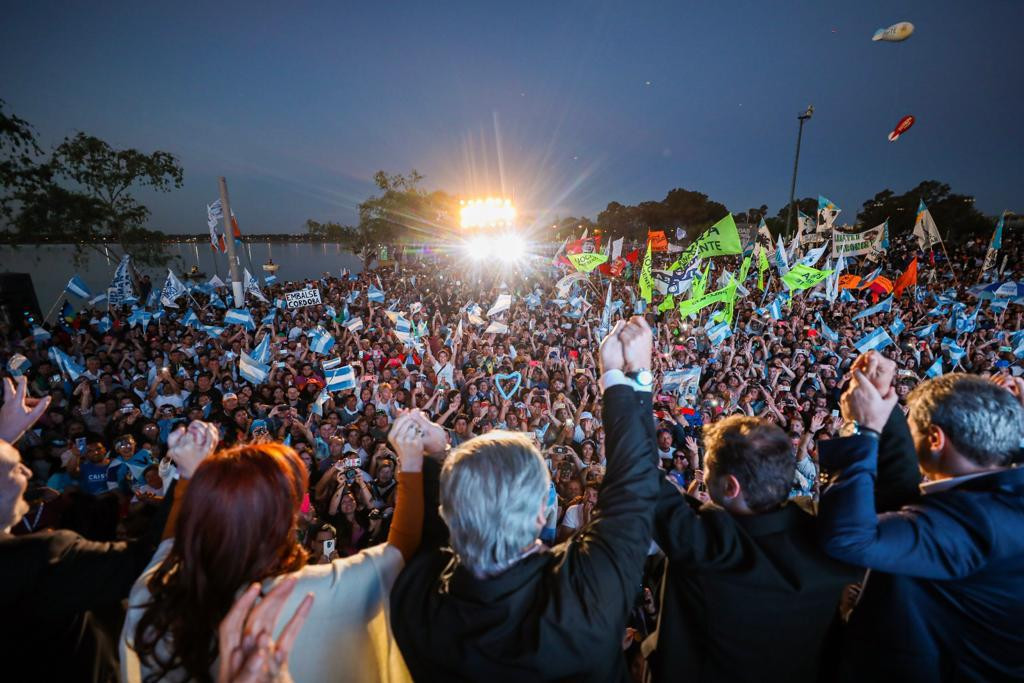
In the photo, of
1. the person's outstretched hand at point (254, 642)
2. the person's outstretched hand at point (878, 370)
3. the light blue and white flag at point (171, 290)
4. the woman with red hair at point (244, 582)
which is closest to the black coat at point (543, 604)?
the woman with red hair at point (244, 582)

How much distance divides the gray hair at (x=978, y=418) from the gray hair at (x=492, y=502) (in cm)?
135

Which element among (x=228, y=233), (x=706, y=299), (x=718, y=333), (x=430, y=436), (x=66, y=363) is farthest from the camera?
(x=228, y=233)

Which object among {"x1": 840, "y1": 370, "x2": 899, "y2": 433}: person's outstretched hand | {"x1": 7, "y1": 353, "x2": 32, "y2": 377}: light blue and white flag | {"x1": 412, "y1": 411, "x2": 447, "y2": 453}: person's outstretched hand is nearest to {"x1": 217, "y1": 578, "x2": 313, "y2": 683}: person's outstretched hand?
{"x1": 412, "y1": 411, "x2": 447, "y2": 453}: person's outstretched hand

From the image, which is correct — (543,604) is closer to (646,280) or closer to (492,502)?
(492,502)

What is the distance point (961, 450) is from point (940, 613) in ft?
1.81

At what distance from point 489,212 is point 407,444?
3817 centimetres

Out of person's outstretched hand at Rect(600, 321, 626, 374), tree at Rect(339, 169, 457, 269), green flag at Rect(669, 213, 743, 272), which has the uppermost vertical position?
tree at Rect(339, 169, 457, 269)

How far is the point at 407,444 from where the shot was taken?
1.69 m

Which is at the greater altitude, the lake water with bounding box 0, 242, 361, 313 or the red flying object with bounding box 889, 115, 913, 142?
the red flying object with bounding box 889, 115, 913, 142

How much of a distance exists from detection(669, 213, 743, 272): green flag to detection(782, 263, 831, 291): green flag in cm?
137

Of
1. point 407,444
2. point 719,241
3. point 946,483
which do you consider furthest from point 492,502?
point 719,241

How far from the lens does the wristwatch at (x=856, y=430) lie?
142 cm

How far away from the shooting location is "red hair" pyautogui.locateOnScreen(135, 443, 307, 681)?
1.25 m

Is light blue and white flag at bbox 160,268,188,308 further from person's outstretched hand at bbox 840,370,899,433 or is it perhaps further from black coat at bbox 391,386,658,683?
person's outstretched hand at bbox 840,370,899,433
